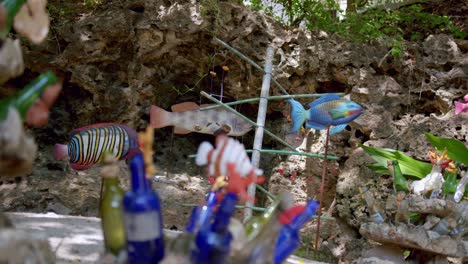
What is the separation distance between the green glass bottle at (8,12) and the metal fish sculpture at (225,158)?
0.48m

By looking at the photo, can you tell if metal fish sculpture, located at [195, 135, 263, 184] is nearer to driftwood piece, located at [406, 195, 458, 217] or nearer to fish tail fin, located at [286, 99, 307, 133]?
driftwood piece, located at [406, 195, 458, 217]

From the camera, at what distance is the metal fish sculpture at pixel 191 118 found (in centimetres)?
323

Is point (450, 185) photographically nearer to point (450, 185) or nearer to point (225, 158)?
point (450, 185)

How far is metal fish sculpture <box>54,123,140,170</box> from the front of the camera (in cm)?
277

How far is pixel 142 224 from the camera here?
3.15ft

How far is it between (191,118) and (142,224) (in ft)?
7.87

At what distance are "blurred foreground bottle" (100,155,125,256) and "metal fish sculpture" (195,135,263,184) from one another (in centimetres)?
21

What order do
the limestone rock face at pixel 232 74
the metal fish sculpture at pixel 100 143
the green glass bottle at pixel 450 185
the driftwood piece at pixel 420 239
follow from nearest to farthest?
the driftwood piece at pixel 420 239
the green glass bottle at pixel 450 185
the metal fish sculpture at pixel 100 143
the limestone rock face at pixel 232 74

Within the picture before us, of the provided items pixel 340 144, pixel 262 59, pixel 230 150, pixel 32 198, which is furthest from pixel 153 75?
pixel 230 150

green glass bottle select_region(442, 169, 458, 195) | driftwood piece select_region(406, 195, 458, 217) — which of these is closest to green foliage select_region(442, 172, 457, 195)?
green glass bottle select_region(442, 169, 458, 195)

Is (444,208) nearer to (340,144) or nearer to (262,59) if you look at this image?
(340,144)

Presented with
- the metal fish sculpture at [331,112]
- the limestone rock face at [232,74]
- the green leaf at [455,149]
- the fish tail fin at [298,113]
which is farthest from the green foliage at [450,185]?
the limestone rock face at [232,74]

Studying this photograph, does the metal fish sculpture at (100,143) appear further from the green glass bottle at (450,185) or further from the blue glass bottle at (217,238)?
the blue glass bottle at (217,238)

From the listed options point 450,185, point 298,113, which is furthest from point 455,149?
point 298,113
